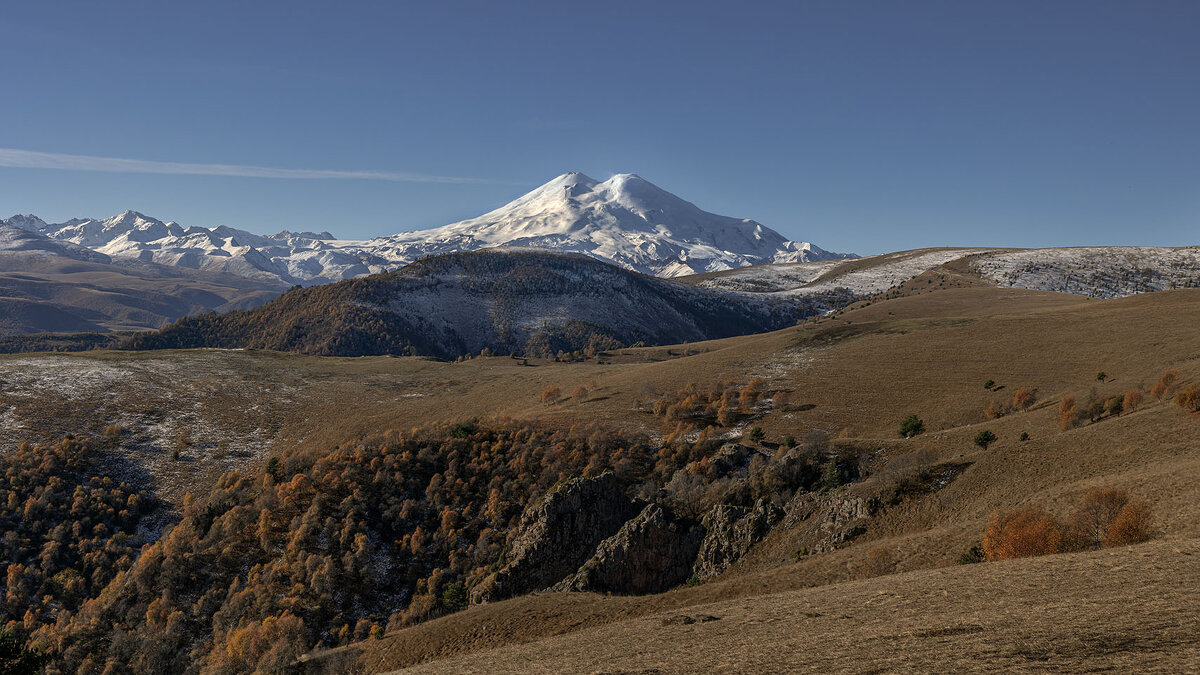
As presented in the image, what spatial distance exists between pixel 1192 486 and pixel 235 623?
207ft

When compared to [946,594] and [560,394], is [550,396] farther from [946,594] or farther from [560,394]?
[946,594]

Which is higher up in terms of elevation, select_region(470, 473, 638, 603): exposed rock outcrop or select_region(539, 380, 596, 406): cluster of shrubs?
select_region(539, 380, 596, 406): cluster of shrubs

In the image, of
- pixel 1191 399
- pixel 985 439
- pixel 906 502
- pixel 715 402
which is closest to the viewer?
pixel 906 502

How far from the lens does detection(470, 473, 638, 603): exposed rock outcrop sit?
168 ft

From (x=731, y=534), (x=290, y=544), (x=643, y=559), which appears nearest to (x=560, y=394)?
(x=290, y=544)

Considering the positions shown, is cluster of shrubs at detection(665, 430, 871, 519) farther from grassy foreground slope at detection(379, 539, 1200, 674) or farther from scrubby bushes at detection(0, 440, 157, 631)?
scrubby bushes at detection(0, 440, 157, 631)


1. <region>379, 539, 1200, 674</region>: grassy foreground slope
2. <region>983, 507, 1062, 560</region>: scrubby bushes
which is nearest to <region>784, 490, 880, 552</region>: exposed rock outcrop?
<region>983, 507, 1062, 560</region>: scrubby bushes

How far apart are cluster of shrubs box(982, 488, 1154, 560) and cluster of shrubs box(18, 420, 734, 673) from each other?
3405cm

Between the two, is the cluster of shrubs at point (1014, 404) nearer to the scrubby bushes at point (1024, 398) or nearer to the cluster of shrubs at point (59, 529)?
the scrubby bushes at point (1024, 398)

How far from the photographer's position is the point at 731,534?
154 ft

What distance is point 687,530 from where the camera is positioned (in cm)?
5025

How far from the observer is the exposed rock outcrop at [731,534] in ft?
148

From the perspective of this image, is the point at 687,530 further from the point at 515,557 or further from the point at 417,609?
the point at 417,609

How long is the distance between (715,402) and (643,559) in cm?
3965
